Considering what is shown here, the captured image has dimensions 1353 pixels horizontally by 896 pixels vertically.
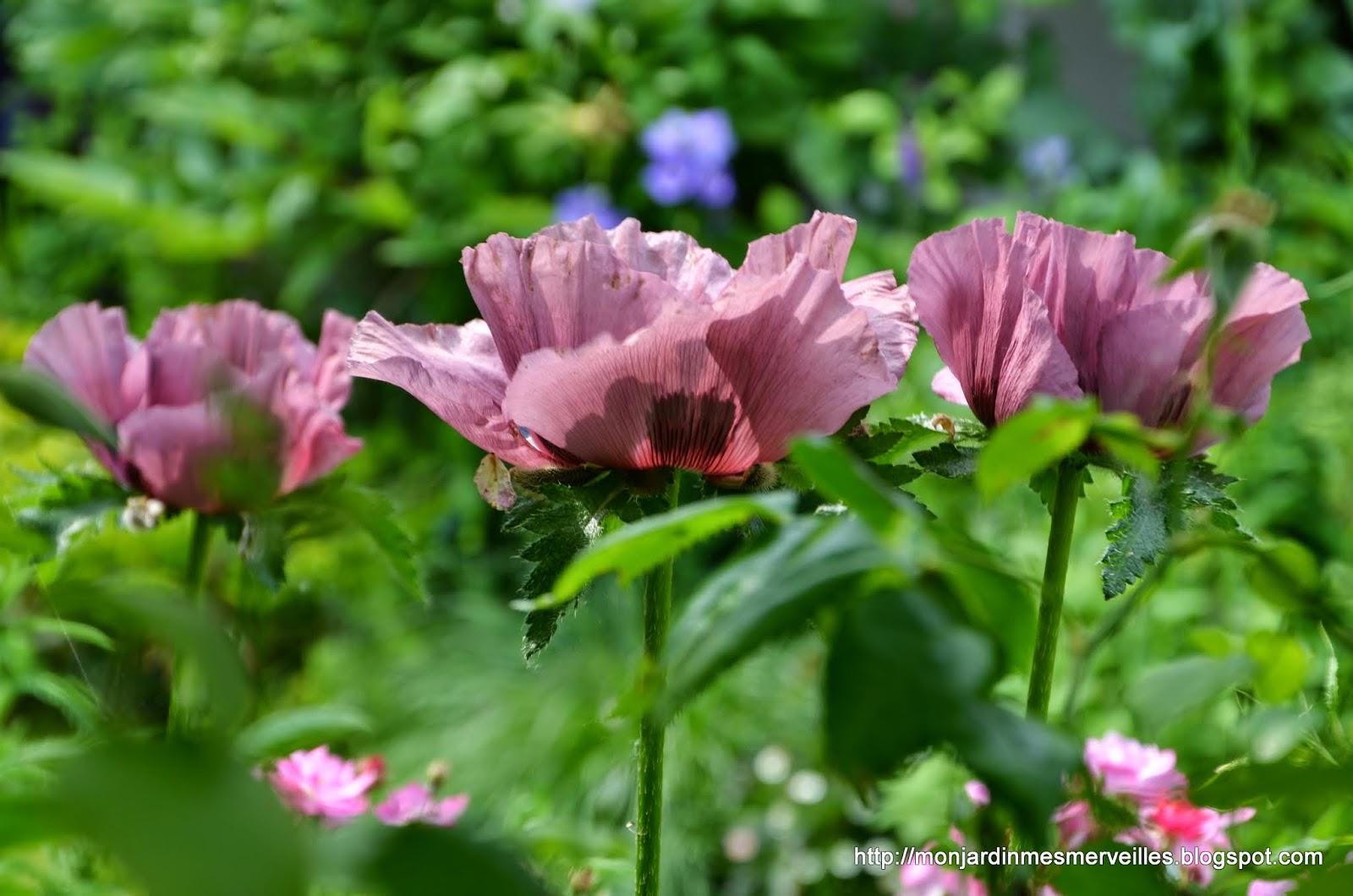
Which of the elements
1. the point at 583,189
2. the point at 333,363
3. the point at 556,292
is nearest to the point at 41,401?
the point at 556,292

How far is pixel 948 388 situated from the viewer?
43cm

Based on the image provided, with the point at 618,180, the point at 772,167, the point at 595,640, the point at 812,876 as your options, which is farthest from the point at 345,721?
the point at 772,167

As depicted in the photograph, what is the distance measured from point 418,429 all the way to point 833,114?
99cm

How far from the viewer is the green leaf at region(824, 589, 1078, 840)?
175 mm

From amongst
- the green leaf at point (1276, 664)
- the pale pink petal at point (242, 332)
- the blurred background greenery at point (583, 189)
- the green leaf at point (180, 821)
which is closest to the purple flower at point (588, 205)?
the blurred background greenery at point (583, 189)

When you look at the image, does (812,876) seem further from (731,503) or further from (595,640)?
(731,503)

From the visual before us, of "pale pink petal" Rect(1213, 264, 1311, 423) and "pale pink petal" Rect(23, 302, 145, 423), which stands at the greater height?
"pale pink petal" Rect(1213, 264, 1311, 423)

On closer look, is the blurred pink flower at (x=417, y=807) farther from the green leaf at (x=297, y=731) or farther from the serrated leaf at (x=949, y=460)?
the serrated leaf at (x=949, y=460)

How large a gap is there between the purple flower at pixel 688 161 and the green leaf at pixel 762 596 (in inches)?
86.6

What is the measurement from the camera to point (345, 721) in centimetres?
36

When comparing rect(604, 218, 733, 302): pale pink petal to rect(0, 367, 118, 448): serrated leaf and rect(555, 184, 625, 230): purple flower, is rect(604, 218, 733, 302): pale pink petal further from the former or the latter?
rect(555, 184, 625, 230): purple flower

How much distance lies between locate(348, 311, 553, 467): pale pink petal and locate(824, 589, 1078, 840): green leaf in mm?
179

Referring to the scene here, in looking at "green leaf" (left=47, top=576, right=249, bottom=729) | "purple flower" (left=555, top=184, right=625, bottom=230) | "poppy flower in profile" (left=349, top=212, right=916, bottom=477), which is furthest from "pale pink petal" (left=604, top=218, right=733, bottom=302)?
"purple flower" (left=555, top=184, right=625, bottom=230)

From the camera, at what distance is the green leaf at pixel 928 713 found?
175 mm
